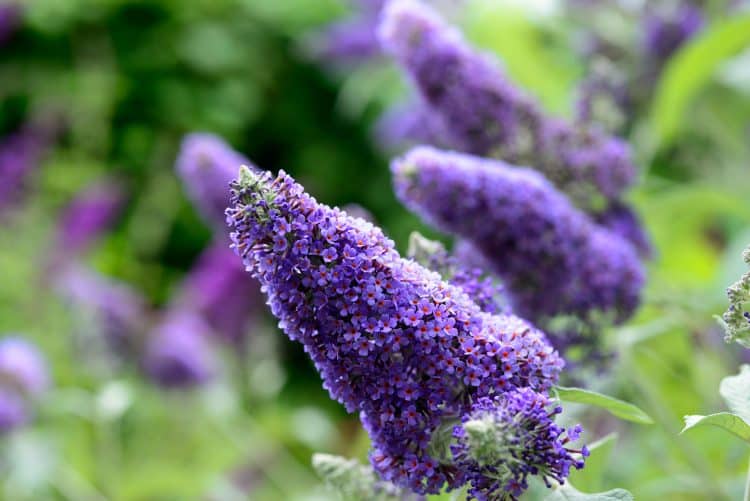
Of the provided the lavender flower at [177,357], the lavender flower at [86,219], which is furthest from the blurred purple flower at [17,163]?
the lavender flower at [177,357]

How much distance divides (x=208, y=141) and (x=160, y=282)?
3.43 meters

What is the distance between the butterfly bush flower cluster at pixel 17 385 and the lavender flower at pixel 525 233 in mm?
1632

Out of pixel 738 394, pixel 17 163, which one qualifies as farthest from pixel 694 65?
pixel 17 163

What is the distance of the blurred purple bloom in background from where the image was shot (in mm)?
5356

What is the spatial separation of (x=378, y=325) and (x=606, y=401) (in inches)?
9.5

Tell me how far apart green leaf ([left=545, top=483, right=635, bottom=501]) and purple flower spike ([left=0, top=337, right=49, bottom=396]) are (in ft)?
6.88

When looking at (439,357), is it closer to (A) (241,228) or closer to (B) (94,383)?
(A) (241,228)

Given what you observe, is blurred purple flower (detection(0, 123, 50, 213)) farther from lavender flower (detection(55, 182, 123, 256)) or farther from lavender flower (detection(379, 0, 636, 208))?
lavender flower (detection(379, 0, 636, 208))

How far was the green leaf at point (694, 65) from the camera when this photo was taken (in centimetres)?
178

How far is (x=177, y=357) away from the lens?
2.97 m

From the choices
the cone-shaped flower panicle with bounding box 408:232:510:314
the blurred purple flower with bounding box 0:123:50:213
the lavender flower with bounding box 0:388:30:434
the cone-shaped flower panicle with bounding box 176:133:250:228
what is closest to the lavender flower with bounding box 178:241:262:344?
the lavender flower with bounding box 0:388:30:434

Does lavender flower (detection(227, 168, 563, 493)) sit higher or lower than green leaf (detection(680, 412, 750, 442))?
higher

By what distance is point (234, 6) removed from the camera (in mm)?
5992

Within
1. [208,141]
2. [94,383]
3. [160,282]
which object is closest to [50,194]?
[160,282]
